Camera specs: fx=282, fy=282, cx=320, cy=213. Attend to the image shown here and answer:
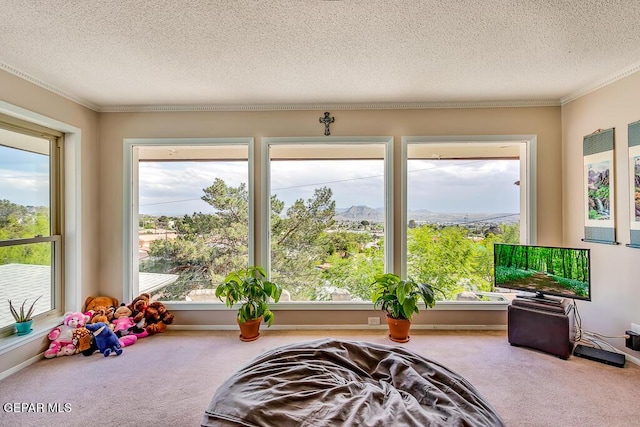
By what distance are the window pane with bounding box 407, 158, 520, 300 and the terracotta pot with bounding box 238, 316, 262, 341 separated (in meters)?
1.81

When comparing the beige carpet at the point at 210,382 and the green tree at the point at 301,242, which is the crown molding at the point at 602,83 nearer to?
the beige carpet at the point at 210,382

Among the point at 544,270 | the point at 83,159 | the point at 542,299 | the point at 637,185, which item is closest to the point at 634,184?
the point at 637,185

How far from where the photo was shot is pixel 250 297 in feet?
9.37

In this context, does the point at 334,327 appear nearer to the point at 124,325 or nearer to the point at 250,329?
the point at 250,329

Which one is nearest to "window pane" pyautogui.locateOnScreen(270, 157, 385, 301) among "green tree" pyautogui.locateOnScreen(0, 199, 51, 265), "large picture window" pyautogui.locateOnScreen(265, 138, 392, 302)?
"large picture window" pyautogui.locateOnScreen(265, 138, 392, 302)

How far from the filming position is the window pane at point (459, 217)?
3238 mm

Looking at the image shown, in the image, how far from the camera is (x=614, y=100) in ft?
8.45

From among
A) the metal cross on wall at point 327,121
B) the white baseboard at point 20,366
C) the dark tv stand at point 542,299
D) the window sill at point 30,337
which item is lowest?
the white baseboard at point 20,366

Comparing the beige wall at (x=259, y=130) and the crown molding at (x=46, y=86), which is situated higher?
the crown molding at (x=46, y=86)

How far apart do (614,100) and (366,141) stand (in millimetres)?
2264

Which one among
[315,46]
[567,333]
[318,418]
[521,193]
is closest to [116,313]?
[318,418]

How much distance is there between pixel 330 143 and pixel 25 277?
3.23 metres

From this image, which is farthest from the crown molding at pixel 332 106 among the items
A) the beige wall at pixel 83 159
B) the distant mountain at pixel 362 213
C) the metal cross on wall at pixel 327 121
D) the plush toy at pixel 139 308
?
the plush toy at pixel 139 308

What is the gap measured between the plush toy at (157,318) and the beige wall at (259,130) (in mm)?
140
